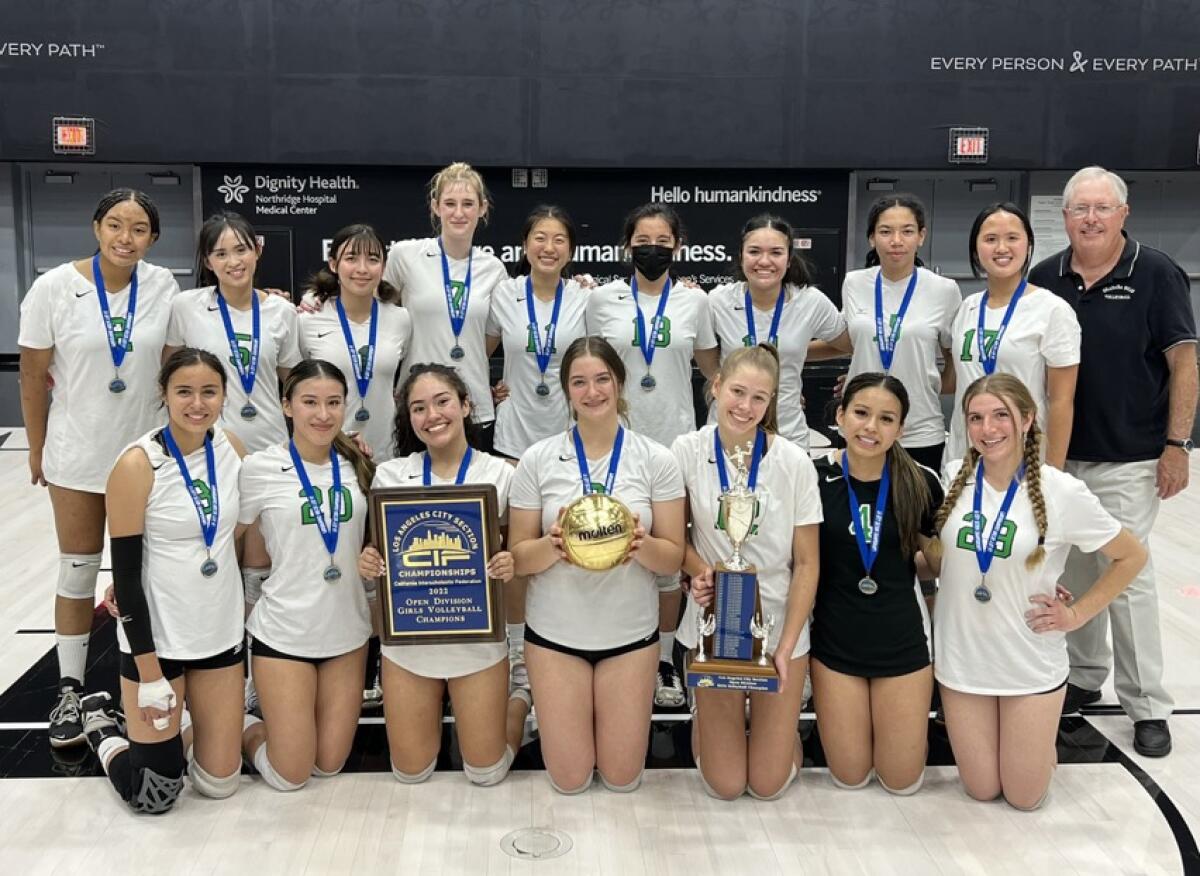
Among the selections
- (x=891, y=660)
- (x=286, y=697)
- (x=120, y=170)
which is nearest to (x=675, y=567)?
(x=891, y=660)

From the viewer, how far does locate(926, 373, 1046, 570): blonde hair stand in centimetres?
342

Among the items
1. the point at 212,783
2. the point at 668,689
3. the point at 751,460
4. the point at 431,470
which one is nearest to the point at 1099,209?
the point at 751,460

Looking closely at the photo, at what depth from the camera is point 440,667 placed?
3580 mm

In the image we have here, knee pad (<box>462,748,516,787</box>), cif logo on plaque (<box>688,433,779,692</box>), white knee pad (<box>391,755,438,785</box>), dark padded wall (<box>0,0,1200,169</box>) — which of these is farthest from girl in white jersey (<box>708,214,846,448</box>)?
dark padded wall (<box>0,0,1200,169</box>)

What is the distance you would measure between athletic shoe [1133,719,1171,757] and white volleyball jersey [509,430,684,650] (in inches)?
69.5

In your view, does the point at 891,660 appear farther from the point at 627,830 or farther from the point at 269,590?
the point at 269,590

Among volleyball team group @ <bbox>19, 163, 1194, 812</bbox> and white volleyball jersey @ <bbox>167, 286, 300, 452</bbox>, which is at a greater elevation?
white volleyball jersey @ <bbox>167, 286, 300, 452</bbox>

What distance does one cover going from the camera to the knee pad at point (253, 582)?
3875mm

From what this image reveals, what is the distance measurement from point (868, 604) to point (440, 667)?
134 cm

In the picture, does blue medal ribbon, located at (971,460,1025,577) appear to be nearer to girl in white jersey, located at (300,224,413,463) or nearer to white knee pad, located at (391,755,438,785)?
white knee pad, located at (391,755,438,785)

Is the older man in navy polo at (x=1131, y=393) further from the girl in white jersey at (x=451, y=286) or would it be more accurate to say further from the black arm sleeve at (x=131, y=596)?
the black arm sleeve at (x=131, y=596)

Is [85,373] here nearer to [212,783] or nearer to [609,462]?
[212,783]

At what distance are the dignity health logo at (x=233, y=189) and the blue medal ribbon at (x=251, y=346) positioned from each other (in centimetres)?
659

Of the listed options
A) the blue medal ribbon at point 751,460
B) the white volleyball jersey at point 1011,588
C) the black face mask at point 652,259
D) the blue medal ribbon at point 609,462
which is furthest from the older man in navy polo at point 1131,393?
the blue medal ribbon at point 609,462
